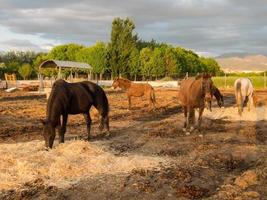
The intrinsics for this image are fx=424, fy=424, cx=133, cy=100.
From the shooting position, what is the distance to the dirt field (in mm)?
8461

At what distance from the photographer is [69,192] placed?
8.39 m

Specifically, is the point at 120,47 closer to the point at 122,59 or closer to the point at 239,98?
the point at 122,59

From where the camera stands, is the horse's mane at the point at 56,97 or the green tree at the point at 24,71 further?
the green tree at the point at 24,71

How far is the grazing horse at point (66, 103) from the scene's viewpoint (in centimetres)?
1227

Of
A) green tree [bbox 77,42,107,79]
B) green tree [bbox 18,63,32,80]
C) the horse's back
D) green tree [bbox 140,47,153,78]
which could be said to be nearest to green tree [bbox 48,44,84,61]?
green tree [bbox 18,63,32,80]

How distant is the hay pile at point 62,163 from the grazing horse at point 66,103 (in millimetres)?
730

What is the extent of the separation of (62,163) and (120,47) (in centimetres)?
6586

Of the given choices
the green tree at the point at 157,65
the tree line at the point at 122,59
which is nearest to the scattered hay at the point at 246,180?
the tree line at the point at 122,59

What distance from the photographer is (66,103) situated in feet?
43.7

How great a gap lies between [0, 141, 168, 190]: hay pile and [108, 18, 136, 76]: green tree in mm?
63733

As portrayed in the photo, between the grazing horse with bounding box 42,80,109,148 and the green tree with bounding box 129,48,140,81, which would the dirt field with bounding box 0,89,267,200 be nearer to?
the grazing horse with bounding box 42,80,109,148

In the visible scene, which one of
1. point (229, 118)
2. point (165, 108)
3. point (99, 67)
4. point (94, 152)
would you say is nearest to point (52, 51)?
point (99, 67)

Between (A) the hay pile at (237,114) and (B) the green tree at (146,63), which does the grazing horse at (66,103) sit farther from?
(B) the green tree at (146,63)

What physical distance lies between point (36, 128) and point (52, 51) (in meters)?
89.7
